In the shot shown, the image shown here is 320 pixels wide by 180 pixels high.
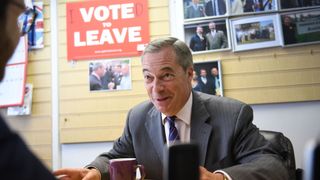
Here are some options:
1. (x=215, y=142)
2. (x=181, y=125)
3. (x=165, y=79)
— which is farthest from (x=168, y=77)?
(x=215, y=142)

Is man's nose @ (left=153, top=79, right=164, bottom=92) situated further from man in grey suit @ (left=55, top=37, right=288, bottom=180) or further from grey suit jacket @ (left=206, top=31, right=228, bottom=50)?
grey suit jacket @ (left=206, top=31, right=228, bottom=50)

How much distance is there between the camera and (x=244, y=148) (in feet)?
4.74

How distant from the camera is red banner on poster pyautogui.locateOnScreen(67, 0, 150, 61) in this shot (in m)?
2.54

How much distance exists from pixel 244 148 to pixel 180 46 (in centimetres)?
57

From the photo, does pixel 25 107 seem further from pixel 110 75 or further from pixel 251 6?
pixel 251 6

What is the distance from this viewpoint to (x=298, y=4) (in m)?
2.32

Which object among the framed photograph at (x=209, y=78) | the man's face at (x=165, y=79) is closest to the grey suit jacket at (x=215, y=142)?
the man's face at (x=165, y=79)

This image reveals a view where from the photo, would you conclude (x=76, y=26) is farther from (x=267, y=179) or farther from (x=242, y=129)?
(x=267, y=179)

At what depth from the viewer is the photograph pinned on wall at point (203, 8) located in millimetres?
2426

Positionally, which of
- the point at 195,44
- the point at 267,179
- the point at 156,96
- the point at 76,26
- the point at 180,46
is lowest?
the point at 267,179

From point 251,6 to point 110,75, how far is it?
1.14 m

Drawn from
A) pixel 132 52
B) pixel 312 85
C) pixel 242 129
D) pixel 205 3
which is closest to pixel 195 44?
pixel 205 3

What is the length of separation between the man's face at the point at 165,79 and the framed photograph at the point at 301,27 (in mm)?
1056

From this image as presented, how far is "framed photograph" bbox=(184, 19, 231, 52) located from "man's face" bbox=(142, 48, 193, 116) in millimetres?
827
